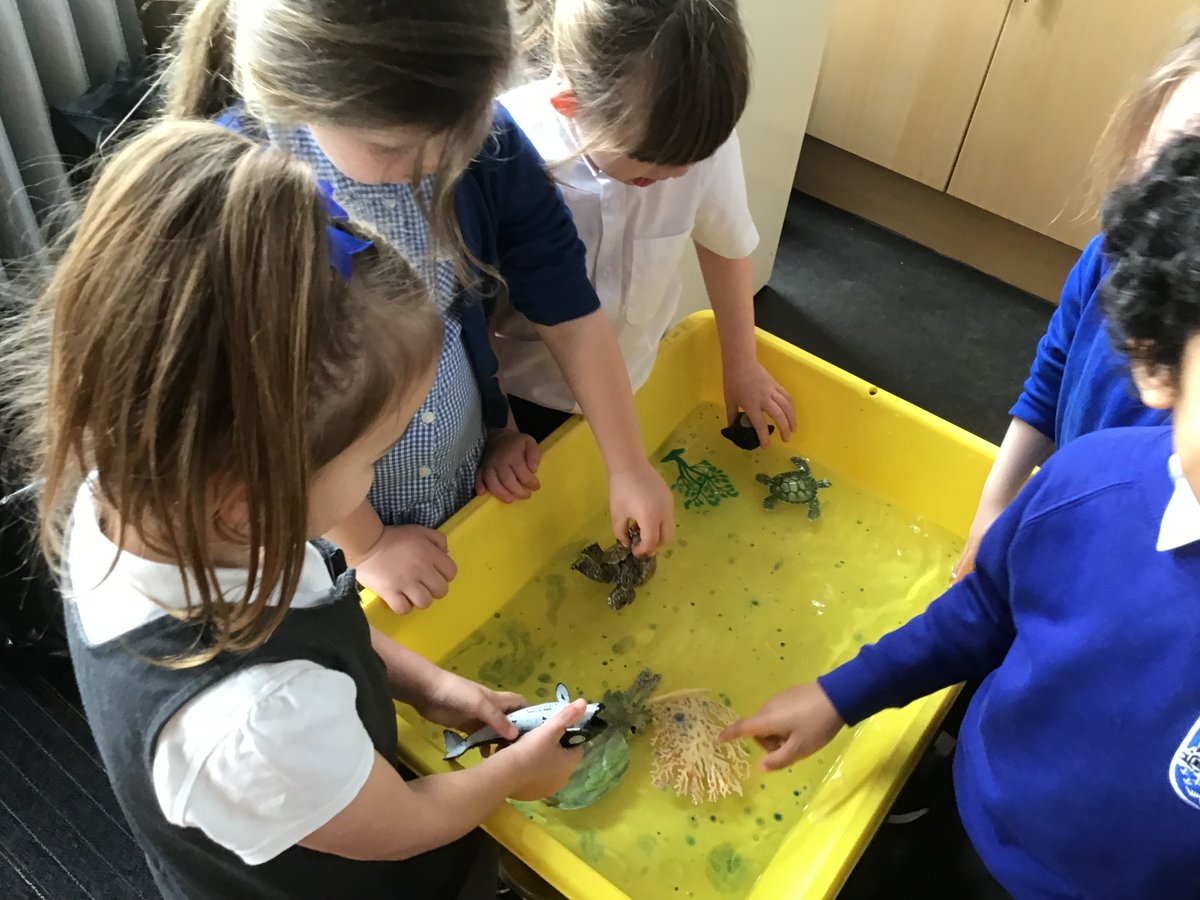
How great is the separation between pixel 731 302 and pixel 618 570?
31 centimetres

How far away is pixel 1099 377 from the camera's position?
697 mm

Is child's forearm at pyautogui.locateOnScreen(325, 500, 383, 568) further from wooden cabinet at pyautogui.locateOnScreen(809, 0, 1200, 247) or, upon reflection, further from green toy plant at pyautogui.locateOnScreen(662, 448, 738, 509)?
wooden cabinet at pyautogui.locateOnScreen(809, 0, 1200, 247)

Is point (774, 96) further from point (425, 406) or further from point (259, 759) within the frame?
point (259, 759)

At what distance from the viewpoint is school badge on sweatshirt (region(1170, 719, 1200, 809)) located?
0.51 meters

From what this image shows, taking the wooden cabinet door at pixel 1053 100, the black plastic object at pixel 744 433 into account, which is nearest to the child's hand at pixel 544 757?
the black plastic object at pixel 744 433

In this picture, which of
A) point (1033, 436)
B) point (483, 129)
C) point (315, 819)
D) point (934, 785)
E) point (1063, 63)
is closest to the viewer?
point (315, 819)

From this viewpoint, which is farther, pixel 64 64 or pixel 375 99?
pixel 64 64

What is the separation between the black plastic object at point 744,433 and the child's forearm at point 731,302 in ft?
0.25

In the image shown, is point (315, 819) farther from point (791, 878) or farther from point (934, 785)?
point (934, 785)

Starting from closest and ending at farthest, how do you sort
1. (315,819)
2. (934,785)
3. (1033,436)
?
1. (315,819)
2. (1033,436)
3. (934,785)

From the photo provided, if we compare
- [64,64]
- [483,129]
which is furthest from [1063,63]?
[64,64]

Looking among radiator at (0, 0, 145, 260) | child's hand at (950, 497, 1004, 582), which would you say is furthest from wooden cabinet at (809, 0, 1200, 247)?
radiator at (0, 0, 145, 260)

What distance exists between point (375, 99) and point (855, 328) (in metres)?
1.37

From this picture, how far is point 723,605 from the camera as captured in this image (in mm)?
951
